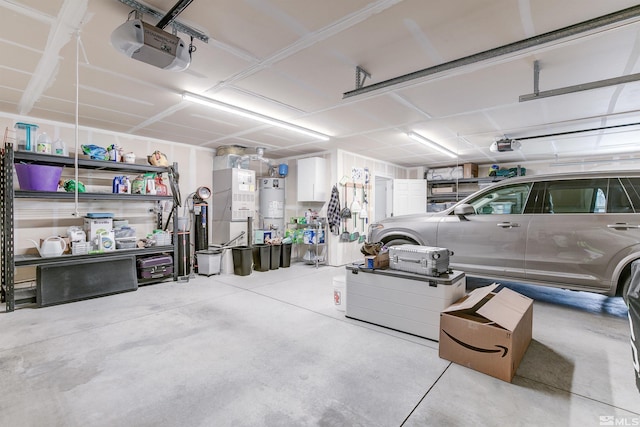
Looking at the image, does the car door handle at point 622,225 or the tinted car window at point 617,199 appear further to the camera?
the tinted car window at point 617,199

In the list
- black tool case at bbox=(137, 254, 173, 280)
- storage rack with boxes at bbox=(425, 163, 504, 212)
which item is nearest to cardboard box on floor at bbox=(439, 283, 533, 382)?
black tool case at bbox=(137, 254, 173, 280)

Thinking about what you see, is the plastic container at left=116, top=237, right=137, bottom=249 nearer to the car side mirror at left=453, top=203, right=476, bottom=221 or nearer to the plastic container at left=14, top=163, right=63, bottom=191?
the plastic container at left=14, top=163, right=63, bottom=191

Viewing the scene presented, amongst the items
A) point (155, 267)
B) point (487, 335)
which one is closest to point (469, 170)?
point (487, 335)

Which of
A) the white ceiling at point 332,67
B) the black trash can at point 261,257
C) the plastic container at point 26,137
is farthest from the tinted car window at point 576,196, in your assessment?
the plastic container at point 26,137

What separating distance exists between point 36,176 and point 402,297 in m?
4.84

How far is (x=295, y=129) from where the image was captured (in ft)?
16.4

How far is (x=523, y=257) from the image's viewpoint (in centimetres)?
361

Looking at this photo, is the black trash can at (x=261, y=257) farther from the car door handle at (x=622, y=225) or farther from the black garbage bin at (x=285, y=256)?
the car door handle at (x=622, y=225)

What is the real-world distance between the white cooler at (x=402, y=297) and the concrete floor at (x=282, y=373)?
131 mm

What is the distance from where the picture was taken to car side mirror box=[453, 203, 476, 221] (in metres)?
3.95

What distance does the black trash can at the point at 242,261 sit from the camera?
5.47 m

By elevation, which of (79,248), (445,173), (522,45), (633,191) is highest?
(522,45)

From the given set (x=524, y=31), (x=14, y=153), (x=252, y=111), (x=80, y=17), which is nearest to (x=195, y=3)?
(x=80, y=17)

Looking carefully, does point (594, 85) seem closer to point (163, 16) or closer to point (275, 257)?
point (163, 16)
